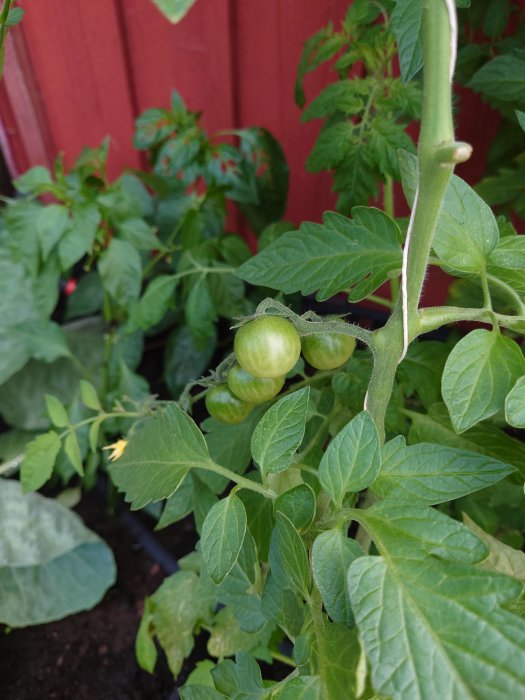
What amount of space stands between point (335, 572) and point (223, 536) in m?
0.10

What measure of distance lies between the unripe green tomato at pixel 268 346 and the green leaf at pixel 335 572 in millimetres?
134

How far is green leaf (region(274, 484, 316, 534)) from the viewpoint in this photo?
44 cm

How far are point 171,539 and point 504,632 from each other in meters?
0.94

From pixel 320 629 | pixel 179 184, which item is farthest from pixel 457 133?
pixel 320 629

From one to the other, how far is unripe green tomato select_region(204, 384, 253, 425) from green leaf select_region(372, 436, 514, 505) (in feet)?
0.49

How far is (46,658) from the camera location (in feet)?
3.45

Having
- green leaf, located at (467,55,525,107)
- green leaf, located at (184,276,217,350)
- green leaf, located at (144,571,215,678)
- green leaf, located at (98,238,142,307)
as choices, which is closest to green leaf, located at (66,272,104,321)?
green leaf, located at (98,238,142,307)

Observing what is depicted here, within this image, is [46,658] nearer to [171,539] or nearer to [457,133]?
[171,539]

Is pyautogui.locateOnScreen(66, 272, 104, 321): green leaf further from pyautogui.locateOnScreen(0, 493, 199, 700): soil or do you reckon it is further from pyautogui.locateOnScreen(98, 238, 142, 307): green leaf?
pyautogui.locateOnScreen(0, 493, 199, 700): soil

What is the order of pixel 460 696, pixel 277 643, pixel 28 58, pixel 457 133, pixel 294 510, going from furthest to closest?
pixel 28 58 < pixel 457 133 < pixel 277 643 < pixel 294 510 < pixel 460 696

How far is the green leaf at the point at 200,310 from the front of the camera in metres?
0.93

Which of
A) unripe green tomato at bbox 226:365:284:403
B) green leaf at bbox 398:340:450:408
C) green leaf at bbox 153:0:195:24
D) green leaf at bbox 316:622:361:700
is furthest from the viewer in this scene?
green leaf at bbox 398:340:450:408

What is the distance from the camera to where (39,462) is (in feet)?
2.50

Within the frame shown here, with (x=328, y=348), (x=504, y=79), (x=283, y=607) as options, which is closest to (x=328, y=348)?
(x=328, y=348)
